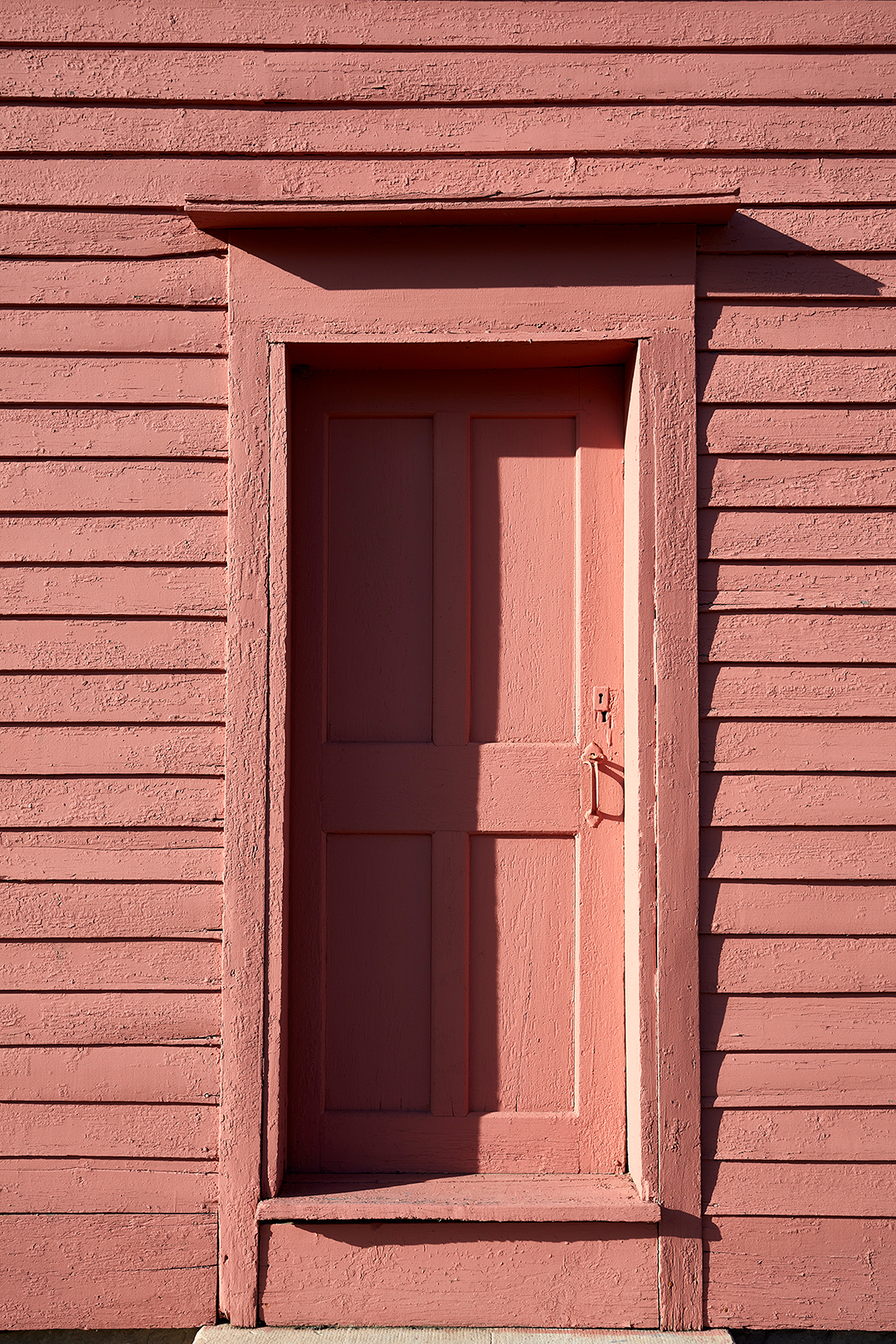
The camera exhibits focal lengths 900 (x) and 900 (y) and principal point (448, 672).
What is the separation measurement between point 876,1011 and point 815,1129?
0.34m

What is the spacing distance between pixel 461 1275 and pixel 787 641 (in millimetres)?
1842

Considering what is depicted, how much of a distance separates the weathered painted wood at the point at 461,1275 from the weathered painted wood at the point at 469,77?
9.74ft

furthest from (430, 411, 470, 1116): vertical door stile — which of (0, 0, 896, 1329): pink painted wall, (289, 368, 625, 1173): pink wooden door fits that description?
(0, 0, 896, 1329): pink painted wall

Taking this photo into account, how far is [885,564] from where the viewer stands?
2.43 meters

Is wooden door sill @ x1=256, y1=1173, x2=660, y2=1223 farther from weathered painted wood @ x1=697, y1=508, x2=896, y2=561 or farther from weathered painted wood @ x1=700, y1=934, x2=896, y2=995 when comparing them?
weathered painted wood @ x1=697, y1=508, x2=896, y2=561

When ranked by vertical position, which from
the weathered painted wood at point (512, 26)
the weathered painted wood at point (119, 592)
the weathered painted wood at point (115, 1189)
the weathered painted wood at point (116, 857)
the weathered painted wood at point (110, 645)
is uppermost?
the weathered painted wood at point (512, 26)

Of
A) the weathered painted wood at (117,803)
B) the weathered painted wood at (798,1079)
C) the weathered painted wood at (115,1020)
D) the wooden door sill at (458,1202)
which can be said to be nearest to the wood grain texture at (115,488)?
the weathered painted wood at (117,803)

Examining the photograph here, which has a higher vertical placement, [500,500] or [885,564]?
[500,500]

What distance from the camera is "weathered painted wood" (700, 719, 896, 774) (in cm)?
238

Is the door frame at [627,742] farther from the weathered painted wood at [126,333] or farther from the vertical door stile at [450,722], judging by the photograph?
the vertical door stile at [450,722]

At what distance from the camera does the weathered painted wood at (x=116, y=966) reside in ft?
7.80

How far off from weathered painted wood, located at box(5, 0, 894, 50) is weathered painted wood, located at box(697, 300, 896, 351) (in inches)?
27.9

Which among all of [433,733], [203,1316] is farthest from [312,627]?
[203,1316]

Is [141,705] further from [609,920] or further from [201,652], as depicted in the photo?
[609,920]
